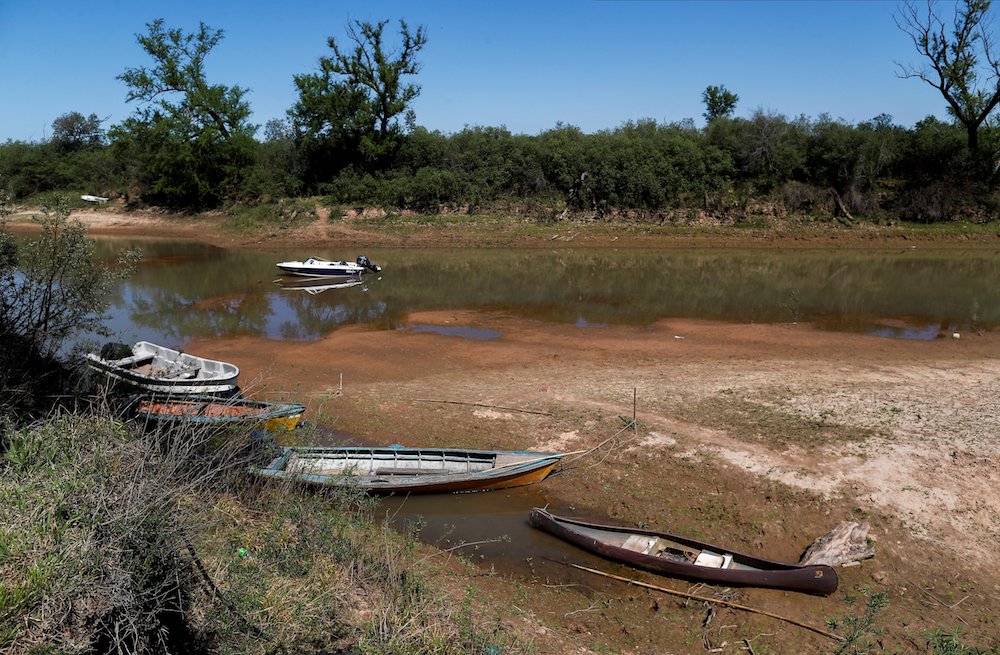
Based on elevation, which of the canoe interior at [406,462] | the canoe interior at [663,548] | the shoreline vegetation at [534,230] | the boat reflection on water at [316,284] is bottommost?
the canoe interior at [663,548]

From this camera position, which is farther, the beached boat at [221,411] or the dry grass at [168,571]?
the beached boat at [221,411]

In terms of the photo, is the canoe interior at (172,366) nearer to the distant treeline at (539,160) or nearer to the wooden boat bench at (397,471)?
the wooden boat bench at (397,471)

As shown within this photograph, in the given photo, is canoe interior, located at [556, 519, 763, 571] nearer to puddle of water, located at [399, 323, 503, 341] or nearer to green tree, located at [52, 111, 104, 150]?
puddle of water, located at [399, 323, 503, 341]

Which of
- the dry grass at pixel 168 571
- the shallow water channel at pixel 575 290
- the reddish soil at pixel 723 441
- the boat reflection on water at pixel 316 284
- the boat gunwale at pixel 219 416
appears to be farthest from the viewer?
the boat reflection on water at pixel 316 284

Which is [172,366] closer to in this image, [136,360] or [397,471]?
[136,360]

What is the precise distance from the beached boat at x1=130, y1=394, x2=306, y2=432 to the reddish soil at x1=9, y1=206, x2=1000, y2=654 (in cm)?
175

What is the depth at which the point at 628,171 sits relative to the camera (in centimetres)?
4291

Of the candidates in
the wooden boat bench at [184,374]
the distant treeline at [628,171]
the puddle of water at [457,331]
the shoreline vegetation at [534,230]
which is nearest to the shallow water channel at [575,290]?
the puddle of water at [457,331]

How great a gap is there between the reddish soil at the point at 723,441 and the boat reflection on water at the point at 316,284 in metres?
7.38

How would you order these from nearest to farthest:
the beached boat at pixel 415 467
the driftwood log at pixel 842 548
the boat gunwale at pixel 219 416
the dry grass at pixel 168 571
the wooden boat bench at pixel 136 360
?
the dry grass at pixel 168 571
the driftwood log at pixel 842 548
the boat gunwale at pixel 219 416
the beached boat at pixel 415 467
the wooden boat bench at pixel 136 360

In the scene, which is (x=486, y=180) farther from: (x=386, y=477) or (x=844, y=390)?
(x=386, y=477)

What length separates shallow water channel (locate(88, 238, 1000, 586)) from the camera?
22.8 m

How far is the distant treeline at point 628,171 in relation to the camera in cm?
4150

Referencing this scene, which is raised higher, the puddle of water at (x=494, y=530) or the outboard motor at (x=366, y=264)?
the outboard motor at (x=366, y=264)
